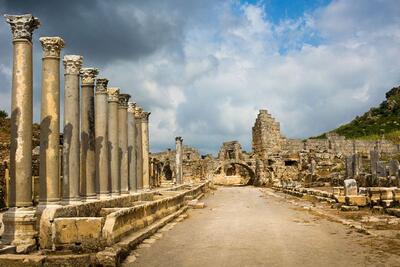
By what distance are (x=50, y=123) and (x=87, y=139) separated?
11.3 feet

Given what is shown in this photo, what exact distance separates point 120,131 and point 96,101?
2.82 m

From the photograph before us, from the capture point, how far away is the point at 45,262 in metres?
7.82

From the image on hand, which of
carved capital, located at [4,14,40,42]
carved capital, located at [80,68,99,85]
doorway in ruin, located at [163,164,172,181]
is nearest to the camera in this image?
carved capital, located at [4,14,40,42]

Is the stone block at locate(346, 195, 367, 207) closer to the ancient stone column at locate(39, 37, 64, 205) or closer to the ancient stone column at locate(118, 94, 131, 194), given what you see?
the ancient stone column at locate(118, 94, 131, 194)

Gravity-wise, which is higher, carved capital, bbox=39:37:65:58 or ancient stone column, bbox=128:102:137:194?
carved capital, bbox=39:37:65:58

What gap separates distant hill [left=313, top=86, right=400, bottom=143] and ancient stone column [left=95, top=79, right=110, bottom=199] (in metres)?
55.9

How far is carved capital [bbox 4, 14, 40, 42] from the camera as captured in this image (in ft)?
34.9

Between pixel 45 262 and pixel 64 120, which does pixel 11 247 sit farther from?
pixel 64 120

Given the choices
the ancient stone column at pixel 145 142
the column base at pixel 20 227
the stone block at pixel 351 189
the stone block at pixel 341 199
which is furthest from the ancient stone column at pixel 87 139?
the stone block at pixel 351 189

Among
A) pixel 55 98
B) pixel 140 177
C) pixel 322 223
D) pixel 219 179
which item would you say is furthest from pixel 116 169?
pixel 219 179

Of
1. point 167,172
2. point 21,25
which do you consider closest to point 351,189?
point 21,25

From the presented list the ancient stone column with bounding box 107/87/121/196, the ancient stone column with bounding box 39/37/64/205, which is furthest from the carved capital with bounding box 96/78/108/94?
the ancient stone column with bounding box 39/37/64/205

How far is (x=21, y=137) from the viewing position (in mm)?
10203

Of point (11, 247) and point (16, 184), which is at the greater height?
point (16, 184)
